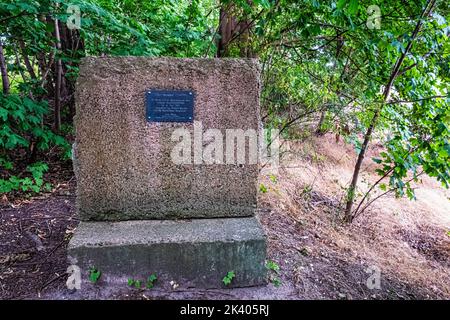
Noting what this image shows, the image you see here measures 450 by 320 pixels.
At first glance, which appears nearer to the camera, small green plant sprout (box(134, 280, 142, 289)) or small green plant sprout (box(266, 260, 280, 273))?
small green plant sprout (box(134, 280, 142, 289))

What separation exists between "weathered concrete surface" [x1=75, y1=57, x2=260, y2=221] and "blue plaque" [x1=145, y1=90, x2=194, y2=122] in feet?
0.13

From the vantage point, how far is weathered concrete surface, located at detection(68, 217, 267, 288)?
7.45 ft

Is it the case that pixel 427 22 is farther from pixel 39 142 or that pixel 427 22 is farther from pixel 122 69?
pixel 39 142

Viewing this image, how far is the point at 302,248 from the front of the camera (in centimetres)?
314

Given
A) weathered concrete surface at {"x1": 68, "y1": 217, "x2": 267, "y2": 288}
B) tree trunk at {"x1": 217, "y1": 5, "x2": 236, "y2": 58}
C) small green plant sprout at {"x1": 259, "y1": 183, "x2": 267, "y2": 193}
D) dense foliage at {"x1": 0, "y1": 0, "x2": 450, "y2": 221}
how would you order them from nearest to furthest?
weathered concrete surface at {"x1": 68, "y1": 217, "x2": 267, "y2": 288} < dense foliage at {"x1": 0, "y1": 0, "x2": 450, "y2": 221} < tree trunk at {"x1": 217, "y1": 5, "x2": 236, "y2": 58} < small green plant sprout at {"x1": 259, "y1": 183, "x2": 267, "y2": 193}

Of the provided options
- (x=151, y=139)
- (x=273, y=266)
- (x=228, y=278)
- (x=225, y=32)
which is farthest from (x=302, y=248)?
(x=225, y=32)

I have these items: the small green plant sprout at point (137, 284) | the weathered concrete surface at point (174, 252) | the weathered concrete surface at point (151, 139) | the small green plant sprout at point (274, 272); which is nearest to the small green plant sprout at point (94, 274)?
the weathered concrete surface at point (174, 252)

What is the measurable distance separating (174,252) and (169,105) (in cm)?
109

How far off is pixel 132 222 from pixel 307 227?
2115mm

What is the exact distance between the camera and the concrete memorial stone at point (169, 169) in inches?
91.8

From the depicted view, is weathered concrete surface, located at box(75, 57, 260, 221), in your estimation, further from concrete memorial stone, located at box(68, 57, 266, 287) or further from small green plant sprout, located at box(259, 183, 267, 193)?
small green plant sprout, located at box(259, 183, 267, 193)

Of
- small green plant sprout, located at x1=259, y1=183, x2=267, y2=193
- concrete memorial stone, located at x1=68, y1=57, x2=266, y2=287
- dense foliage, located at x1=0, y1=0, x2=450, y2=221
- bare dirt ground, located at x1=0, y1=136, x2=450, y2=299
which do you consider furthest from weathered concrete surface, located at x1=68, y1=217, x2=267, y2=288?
dense foliage, located at x1=0, y1=0, x2=450, y2=221

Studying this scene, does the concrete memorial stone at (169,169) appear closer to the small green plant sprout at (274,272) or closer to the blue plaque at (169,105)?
the blue plaque at (169,105)

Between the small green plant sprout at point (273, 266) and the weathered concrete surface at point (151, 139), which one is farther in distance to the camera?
the small green plant sprout at point (273, 266)
